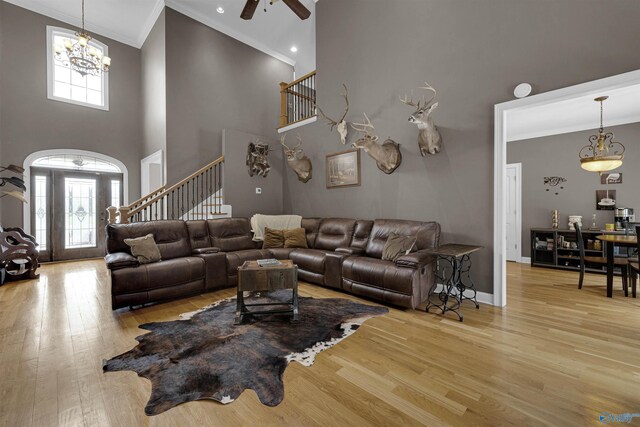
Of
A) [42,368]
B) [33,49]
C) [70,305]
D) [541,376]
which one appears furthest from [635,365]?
[33,49]

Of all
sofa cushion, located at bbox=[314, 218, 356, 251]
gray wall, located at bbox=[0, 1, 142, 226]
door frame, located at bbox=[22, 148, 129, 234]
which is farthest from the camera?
door frame, located at bbox=[22, 148, 129, 234]

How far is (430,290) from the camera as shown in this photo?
345cm

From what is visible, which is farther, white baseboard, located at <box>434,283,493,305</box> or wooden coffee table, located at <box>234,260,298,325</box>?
white baseboard, located at <box>434,283,493,305</box>

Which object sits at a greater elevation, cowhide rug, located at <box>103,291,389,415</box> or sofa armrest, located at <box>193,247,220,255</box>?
sofa armrest, located at <box>193,247,220,255</box>

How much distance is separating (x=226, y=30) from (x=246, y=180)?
155 inches

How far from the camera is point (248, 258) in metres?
4.25

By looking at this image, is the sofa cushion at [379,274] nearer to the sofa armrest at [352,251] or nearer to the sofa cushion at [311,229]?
the sofa armrest at [352,251]

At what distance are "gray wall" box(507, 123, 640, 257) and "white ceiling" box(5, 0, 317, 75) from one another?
19.2 ft

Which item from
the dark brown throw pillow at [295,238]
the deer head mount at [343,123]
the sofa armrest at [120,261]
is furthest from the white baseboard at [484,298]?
the sofa armrest at [120,261]

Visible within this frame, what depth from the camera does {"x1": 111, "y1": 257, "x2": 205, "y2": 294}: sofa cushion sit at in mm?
3088

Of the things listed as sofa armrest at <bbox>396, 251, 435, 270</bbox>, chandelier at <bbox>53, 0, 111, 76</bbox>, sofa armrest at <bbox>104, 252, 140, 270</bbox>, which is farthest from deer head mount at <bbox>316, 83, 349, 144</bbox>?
chandelier at <bbox>53, 0, 111, 76</bbox>

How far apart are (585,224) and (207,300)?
698cm

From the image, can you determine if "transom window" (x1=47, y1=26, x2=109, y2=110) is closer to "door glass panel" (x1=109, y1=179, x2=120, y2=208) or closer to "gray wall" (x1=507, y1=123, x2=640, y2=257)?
"door glass panel" (x1=109, y1=179, x2=120, y2=208)

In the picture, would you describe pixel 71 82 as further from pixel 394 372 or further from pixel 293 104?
pixel 394 372
